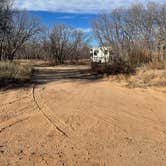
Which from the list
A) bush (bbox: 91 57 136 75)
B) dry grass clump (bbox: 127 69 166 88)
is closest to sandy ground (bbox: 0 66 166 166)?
dry grass clump (bbox: 127 69 166 88)

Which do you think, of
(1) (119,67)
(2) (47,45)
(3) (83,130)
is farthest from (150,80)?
(2) (47,45)

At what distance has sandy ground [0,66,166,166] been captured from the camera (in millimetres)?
4863

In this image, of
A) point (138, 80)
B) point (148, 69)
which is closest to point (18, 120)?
point (138, 80)

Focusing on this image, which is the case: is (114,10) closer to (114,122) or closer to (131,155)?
(114,122)

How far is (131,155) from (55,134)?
1721 mm

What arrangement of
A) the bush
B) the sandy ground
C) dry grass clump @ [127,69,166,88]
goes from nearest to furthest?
the sandy ground
dry grass clump @ [127,69,166,88]
the bush

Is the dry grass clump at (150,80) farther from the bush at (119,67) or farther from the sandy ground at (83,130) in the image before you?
the bush at (119,67)

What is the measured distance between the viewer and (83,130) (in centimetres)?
628

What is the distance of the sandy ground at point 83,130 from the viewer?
4.86 meters

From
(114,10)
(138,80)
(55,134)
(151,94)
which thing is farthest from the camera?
(114,10)

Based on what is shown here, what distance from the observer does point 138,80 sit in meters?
13.4

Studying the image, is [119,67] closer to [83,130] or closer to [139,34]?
[139,34]

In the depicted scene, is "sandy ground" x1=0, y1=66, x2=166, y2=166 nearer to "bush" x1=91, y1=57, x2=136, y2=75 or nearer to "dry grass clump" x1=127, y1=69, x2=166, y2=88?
"dry grass clump" x1=127, y1=69, x2=166, y2=88

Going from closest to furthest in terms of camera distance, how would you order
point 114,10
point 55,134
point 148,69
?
1. point 55,134
2. point 148,69
3. point 114,10
